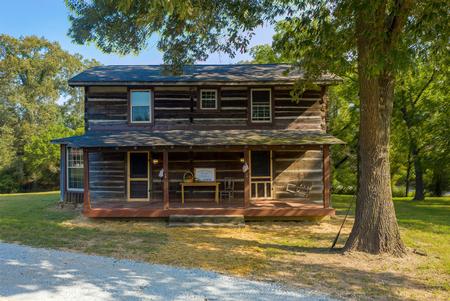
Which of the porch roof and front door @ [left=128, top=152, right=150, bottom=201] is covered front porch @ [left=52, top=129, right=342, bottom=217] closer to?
front door @ [left=128, top=152, right=150, bottom=201]

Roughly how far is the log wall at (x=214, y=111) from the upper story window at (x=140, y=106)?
8.2 inches

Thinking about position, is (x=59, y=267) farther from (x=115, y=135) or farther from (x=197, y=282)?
(x=115, y=135)

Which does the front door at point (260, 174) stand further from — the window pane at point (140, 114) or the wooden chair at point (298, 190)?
the window pane at point (140, 114)

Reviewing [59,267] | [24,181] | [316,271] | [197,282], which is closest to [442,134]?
[316,271]

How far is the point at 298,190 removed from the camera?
13875 millimetres

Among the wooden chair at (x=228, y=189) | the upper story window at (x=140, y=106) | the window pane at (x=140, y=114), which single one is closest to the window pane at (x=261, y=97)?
the wooden chair at (x=228, y=189)

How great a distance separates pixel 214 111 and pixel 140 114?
290 centimetres

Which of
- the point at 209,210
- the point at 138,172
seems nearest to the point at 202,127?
the point at 138,172

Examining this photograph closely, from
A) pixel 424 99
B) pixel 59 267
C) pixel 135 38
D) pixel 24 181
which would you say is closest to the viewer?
pixel 59 267

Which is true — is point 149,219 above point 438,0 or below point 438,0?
below

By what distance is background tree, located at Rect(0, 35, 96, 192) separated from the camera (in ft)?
103

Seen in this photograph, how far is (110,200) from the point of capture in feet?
44.8

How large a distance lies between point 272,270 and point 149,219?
6.47m

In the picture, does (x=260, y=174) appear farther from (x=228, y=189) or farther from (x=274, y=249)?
(x=274, y=249)
